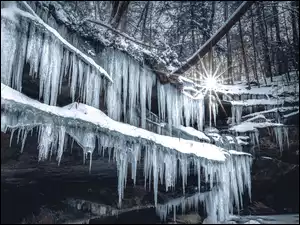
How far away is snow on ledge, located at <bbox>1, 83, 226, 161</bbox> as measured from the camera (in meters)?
4.80

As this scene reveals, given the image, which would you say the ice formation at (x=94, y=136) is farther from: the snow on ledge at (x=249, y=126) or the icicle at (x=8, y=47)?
the snow on ledge at (x=249, y=126)

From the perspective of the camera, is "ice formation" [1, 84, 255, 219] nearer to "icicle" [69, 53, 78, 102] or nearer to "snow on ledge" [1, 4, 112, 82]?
"icicle" [69, 53, 78, 102]

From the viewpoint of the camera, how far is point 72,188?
9.02 metres

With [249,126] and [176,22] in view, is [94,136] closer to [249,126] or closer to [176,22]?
[176,22]

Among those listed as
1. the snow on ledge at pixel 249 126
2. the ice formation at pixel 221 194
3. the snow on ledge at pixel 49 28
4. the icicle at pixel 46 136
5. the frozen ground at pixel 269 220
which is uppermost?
the snow on ledge at pixel 49 28

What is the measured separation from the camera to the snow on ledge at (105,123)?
480 cm

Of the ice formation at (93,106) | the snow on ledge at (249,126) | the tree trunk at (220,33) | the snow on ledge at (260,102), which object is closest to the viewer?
the ice formation at (93,106)

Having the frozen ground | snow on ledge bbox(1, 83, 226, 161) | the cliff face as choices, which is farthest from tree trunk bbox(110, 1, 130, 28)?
the frozen ground

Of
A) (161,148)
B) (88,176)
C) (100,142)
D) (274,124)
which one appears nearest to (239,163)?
(274,124)

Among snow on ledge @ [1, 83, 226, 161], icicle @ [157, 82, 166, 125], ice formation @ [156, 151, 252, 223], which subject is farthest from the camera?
ice formation @ [156, 151, 252, 223]

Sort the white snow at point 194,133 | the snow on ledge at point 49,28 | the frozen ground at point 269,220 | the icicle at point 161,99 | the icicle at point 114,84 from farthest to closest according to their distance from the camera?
the frozen ground at point 269,220 < the white snow at point 194,133 < the icicle at point 161,99 < the icicle at point 114,84 < the snow on ledge at point 49,28

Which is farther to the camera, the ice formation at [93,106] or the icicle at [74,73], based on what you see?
the icicle at [74,73]

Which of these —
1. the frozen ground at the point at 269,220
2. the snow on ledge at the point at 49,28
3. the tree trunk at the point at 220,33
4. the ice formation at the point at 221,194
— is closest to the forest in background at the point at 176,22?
the tree trunk at the point at 220,33

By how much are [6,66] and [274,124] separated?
10016 millimetres
